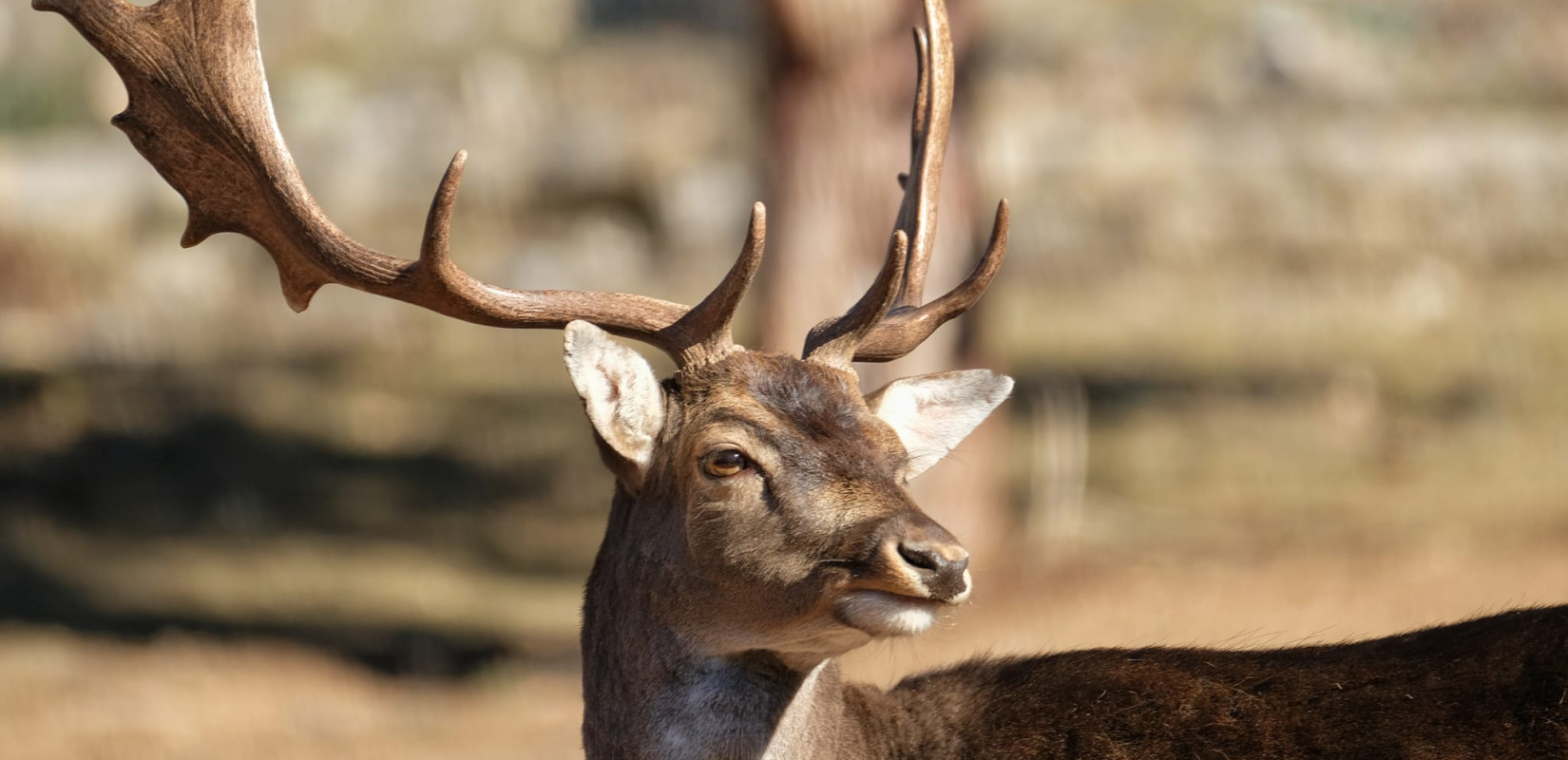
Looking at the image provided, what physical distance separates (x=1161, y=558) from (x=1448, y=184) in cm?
1094

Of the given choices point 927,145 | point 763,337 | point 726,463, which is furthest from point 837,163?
point 726,463

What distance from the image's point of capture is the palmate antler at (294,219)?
4566 millimetres

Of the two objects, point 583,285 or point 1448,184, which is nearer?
point 583,285

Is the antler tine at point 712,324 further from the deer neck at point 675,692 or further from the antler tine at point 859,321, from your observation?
the deer neck at point 675,692

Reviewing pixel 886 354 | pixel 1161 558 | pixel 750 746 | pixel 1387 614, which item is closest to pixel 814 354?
pixel 886 354

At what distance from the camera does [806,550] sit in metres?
4.11

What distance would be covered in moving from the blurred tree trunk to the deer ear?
4.45 meters

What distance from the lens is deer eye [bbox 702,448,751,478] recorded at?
4270mm

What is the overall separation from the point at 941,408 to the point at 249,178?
196 centimetres

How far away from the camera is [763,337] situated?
9.95 m

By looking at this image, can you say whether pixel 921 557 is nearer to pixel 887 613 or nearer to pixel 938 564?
pixel 938 564

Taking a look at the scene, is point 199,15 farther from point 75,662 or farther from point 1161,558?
point 1161,558

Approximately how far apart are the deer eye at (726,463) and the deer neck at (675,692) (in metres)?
0.25

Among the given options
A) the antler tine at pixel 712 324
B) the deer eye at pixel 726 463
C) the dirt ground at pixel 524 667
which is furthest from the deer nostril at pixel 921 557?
the dirt ground at pixel 524 667
